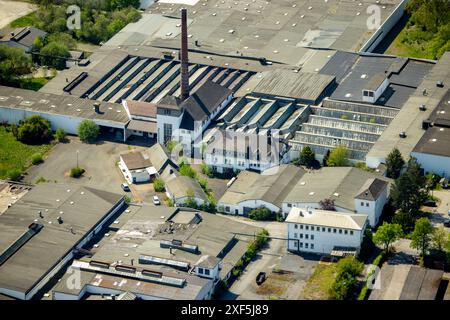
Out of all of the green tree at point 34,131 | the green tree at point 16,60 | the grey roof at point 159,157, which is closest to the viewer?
the grey roof at point 159,157

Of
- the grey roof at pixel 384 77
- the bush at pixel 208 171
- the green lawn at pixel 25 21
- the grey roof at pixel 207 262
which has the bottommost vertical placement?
the green lawn at pixel 25 21

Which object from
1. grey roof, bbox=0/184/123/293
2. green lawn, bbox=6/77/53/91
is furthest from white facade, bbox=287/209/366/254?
green lawn, bbox=6/77/53/91

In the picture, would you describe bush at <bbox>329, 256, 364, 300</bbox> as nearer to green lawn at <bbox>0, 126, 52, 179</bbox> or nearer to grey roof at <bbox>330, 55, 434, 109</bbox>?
grey roof at <bbox>330, 55, 434, 109</bbox>

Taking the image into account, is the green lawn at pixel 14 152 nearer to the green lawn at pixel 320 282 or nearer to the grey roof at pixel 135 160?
the grey roof at pixel 135 160

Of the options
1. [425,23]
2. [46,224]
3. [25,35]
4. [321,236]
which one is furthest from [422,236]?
[25,35]

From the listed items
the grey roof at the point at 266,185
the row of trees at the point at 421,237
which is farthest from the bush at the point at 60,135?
the row of trees at the point at 421,237

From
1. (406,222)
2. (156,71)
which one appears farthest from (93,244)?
(156,71)
